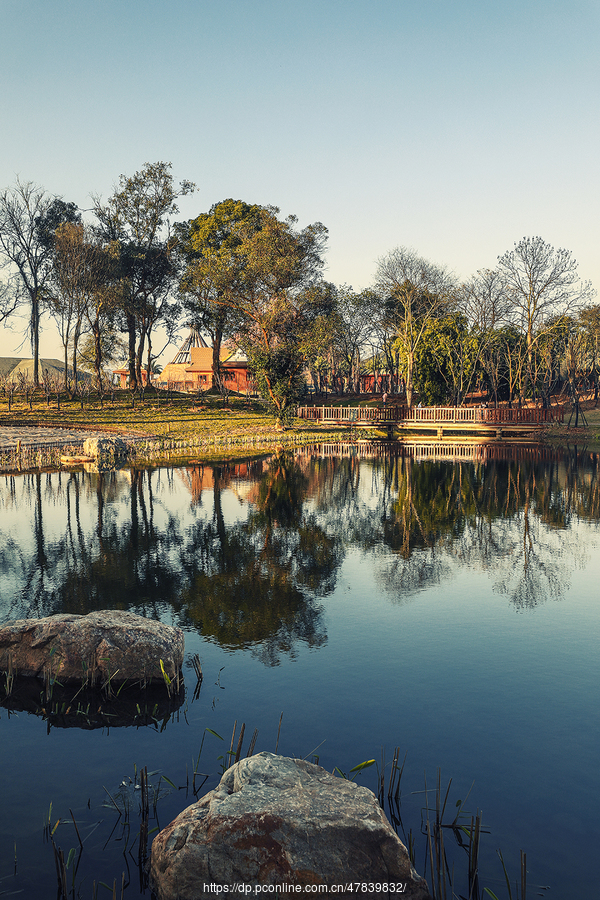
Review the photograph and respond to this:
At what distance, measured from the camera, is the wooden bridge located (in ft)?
172

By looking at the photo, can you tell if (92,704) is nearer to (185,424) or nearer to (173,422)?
(185,424)

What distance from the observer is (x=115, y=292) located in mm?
63312

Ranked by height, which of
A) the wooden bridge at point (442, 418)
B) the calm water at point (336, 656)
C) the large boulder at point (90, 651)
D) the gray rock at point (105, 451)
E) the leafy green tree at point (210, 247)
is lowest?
the calm water at point (336, 656)

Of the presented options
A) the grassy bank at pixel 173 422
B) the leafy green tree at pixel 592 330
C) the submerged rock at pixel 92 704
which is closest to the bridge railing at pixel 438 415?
the grassy bank at pixel 173 422

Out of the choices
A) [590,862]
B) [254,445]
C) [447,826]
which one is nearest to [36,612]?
[447,826]

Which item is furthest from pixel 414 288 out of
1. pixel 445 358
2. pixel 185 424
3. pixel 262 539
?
pixel 262 539

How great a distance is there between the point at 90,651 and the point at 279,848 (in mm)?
4429

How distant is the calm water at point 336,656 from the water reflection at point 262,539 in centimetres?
8

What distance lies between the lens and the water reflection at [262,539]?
11.6 meters

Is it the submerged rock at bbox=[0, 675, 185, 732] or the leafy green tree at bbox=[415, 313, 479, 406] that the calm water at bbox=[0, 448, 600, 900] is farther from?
the leafy green tree at bbox=[415, 313, 479, 406]

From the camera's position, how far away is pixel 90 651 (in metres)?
8.11

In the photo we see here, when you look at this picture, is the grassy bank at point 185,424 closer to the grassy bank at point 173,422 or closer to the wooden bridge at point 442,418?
the grassy bank at point 173,422

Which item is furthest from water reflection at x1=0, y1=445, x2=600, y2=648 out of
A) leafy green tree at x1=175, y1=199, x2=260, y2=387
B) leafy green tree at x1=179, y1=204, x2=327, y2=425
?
leafy green tree at x1=175, y1=199, x2=260, y2=387

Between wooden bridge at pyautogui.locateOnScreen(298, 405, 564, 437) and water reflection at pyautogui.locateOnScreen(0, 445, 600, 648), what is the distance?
2286cm
